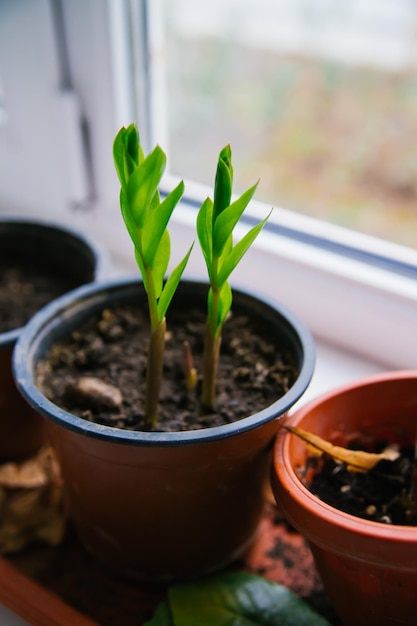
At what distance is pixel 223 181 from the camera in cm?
54

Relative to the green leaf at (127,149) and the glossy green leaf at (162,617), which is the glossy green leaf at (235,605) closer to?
the glossy green leaf at (162,617)

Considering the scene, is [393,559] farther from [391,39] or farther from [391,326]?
[391,39]

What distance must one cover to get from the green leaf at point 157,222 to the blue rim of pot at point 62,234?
0.78ft

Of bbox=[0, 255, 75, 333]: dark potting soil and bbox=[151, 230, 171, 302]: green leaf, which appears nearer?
bbox=[151, 230, 171, 302]: green leaf

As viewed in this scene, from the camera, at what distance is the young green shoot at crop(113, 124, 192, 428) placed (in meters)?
0.51

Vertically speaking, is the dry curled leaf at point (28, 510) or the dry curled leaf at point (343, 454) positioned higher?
the dry curled leaf at point (343, 454)

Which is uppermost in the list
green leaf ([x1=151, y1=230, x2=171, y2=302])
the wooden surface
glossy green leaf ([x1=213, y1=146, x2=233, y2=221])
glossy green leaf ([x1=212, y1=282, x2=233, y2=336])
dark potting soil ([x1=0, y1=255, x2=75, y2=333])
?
glossy green leaf ([x1=213, y1=146, x2=233, y2=221])

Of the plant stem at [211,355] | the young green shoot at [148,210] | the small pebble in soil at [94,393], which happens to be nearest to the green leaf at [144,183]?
the young green shoot at [148,210]

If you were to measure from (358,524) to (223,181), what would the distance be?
279mm

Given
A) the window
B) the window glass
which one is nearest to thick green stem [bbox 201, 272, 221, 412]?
the window

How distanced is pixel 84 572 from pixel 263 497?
20cm

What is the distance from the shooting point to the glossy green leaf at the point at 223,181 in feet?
1.74

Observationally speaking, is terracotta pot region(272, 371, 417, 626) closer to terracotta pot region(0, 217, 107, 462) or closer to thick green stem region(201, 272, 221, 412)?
thick green stem region(201, 272, 221, 412)

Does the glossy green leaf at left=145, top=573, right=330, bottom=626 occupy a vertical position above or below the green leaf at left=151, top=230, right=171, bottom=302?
below
